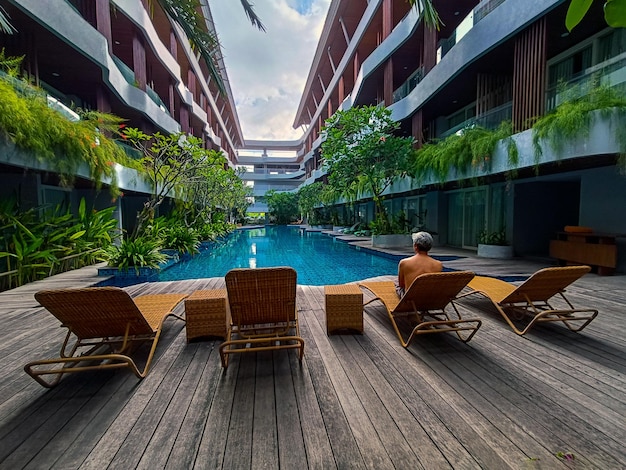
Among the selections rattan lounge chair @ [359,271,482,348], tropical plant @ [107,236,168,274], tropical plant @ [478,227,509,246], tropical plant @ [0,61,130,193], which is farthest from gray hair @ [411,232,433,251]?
tropical plant @ [478,227,509,246]

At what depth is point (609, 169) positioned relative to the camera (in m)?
8.06

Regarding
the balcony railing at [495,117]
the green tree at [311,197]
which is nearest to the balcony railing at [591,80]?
the balcony railing at [495,117]

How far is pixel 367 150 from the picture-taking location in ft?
43.4

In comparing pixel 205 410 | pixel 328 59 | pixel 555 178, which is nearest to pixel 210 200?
pixel 555 178

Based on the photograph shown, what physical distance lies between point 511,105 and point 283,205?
3685cm

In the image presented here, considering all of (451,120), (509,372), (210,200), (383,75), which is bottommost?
(509,372)

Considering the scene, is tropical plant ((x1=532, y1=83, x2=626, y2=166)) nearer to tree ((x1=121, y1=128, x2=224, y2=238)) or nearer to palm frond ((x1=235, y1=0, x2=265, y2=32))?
palm frond ((x1=235, y1=0, x2=265, y2=32))

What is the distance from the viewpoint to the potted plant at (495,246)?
406 inches

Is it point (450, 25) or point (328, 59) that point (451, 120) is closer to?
point (450, 25)

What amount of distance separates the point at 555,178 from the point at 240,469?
1174 cm

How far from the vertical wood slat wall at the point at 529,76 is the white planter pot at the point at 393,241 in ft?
21.1

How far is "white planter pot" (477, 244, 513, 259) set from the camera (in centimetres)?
1031

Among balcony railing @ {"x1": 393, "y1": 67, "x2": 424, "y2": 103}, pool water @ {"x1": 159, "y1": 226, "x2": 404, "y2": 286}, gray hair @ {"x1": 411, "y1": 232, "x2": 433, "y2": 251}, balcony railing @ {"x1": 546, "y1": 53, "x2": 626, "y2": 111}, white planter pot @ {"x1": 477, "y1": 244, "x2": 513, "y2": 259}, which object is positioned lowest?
pool water @ {"x1": 159, "y1": 226, "x2": 404, "y2": 286}

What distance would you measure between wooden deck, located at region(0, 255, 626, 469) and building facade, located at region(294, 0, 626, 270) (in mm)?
5568
